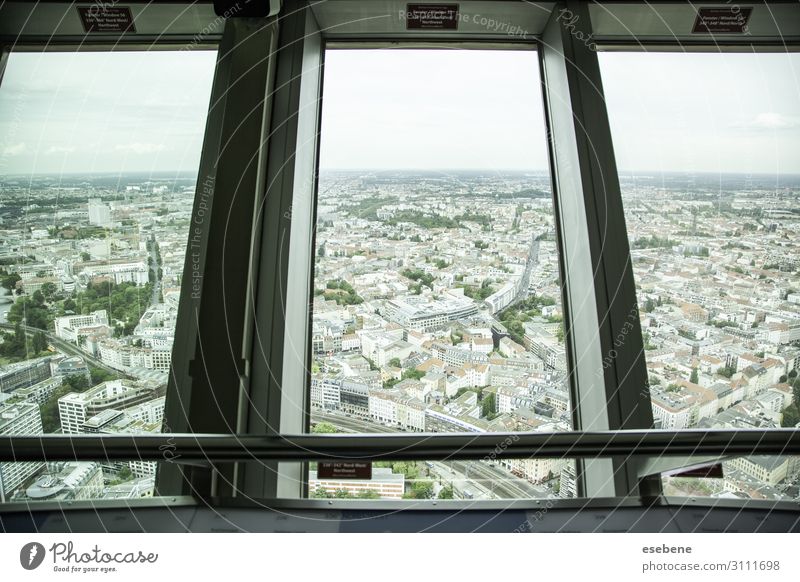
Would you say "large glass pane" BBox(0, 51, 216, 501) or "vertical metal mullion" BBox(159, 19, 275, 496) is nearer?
"vertical metal mullion" BBox(159, 19, 275, 496)

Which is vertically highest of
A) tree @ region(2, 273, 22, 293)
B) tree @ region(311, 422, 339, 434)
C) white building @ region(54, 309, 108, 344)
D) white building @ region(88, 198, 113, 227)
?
white building @ region(88, 198, 113, 227)

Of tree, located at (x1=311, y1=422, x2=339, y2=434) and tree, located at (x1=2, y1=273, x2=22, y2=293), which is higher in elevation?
tree, located at (x1=2, y1=273, x2=22, y2=293)

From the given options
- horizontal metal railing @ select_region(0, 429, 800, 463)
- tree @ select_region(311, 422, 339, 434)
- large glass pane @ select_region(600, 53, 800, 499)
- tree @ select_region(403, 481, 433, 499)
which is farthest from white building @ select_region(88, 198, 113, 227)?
large glass pane @ select_region(600, 53, 800, 499)

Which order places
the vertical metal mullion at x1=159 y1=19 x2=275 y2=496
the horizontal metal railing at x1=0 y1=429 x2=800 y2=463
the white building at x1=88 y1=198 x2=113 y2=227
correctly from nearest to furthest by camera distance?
1. the horizontal metal railing at x1=0 y1=429 x2=800 y2=463
2. the vertical metal mullion at x1=159 y1=19 x2=275 y2=496
3. the white building at x1=88 y1=198 x2=113 y2=227

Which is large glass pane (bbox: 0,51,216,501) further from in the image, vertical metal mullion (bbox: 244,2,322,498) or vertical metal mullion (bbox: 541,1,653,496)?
vertical metal mullion (bbox: 541,1,653,496)

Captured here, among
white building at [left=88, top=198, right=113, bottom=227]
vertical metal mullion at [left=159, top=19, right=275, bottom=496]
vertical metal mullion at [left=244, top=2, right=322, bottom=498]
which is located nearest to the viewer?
vertical metal mullion at [left=159, top=19, right=275, bottom=496]

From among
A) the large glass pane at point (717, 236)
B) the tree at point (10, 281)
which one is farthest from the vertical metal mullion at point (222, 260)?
Result: the large glass pane at point (717, 236)

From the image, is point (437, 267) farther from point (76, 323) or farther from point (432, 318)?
point (76, 323)

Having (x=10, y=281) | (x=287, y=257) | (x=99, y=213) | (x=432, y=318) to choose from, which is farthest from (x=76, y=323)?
(x=432, y=318)
